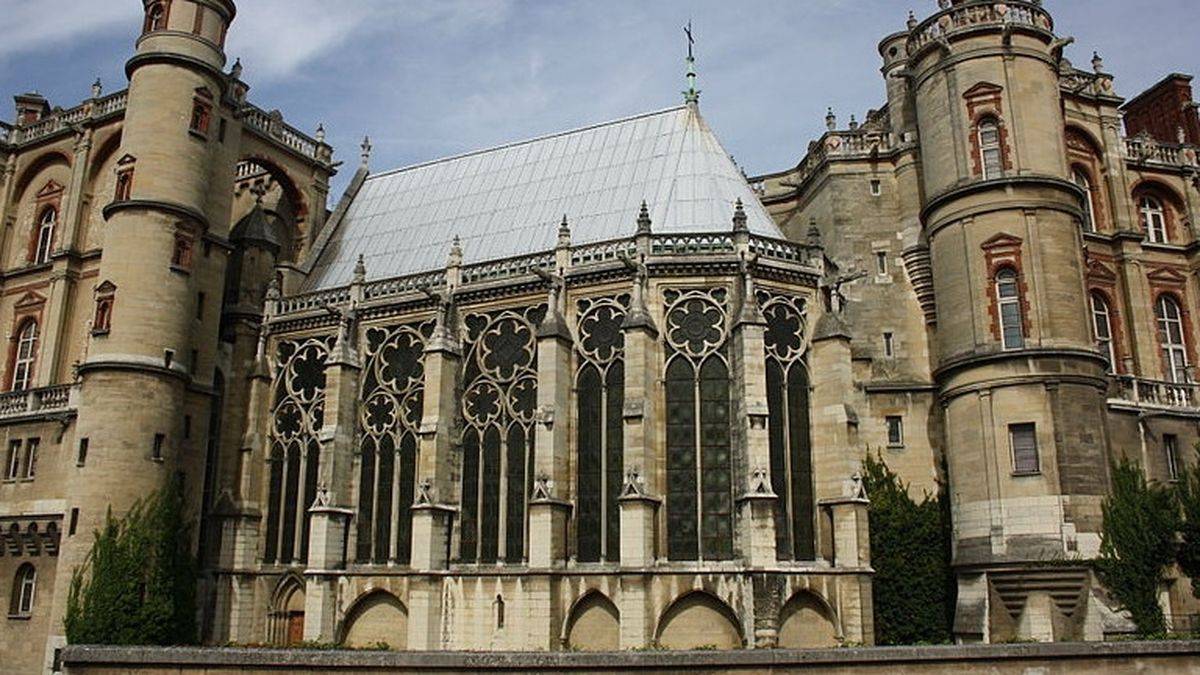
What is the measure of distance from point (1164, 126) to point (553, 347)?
26437 millimetres

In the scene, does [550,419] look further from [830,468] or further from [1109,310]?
[1109,310]

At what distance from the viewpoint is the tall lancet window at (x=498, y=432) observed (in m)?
30.0

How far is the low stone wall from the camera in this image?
1611 centimetres

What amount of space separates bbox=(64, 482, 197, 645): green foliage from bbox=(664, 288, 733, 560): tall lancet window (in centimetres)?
1489

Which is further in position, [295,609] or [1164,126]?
[1164,126]

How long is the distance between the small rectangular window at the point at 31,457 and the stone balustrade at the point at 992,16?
1262 inches

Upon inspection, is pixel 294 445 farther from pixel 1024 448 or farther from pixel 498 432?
pixel 1024 448

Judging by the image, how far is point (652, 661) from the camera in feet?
53.1

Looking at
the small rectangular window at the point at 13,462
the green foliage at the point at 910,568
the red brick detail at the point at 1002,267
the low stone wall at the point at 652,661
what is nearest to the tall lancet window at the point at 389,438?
the small rectangular window at the point at 13,462

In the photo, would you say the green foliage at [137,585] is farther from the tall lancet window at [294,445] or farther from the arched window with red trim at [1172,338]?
the arched window with red trim at [1172,338]

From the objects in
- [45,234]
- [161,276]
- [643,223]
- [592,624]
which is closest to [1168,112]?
[643,223]

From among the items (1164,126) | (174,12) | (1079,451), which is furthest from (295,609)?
(1164,126)

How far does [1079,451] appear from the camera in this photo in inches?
1009

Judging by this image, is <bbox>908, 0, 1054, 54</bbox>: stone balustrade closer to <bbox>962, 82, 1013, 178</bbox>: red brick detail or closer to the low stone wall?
<bbox>962, 82, 1013, 178</bbox>: red brick detail
